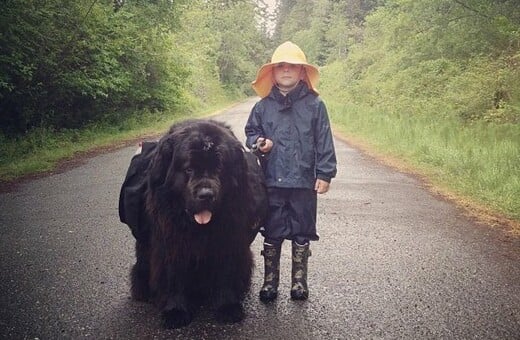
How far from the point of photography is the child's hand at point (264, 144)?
3.61 metres

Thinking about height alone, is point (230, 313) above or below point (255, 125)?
below

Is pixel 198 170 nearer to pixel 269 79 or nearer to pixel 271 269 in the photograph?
pixel 271 269

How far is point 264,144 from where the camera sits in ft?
11.9

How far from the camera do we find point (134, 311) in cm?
342

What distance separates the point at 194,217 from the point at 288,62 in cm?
145

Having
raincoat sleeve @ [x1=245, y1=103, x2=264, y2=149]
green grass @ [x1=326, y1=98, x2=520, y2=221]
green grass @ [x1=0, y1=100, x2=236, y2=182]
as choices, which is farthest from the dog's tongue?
green grass @ [x1=0, y1=100, x2=236, y2=182]

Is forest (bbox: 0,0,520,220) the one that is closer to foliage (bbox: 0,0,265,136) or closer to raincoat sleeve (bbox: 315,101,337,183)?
foliage (bbox: 0,0,265,136)

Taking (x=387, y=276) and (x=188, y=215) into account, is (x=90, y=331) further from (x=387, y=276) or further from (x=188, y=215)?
(x=387, y=276)

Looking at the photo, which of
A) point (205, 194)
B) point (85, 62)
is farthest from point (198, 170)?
point (85, 62)

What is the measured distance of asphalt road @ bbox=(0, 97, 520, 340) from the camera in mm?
3154

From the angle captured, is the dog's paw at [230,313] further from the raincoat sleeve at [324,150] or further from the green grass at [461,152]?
the green grass at [461,152]

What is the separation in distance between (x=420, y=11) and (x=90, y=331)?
1461 cm

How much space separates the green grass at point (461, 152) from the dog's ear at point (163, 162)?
5.01 m

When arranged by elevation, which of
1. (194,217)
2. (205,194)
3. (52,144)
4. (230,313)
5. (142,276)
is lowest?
(52,144)
